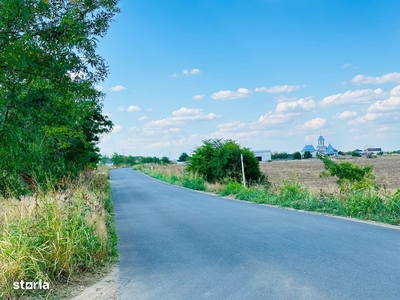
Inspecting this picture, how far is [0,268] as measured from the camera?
5844 mm

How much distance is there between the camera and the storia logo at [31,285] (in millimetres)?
5863

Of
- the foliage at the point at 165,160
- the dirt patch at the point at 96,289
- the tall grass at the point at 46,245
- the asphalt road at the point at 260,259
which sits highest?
the foliage at the point at 165,160

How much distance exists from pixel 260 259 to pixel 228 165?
22.6 metres

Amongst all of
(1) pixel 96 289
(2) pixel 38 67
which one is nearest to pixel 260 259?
(1) pixel 96 289

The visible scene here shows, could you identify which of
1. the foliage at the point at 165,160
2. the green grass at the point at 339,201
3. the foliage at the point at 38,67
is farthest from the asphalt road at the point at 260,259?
the foliage at the point at 165,160

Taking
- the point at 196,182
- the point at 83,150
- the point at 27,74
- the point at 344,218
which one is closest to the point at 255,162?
the point at 196,182

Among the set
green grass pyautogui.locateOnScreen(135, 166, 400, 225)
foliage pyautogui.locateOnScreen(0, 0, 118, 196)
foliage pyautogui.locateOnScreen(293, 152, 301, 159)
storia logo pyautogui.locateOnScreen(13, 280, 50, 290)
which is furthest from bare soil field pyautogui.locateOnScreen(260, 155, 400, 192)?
foliage pyautogui.locateOnScreen(293, 152, 301, 159)

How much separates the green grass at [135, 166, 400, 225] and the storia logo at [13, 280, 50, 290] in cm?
900

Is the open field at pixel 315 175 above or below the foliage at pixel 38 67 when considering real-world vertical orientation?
below

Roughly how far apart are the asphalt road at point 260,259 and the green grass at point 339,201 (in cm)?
90

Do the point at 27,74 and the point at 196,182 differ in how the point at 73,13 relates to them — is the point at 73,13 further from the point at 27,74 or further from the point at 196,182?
the point at 196,182

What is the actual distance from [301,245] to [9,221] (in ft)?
18.6

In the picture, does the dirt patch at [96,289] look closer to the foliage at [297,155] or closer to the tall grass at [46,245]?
the tall grass at [46,245]

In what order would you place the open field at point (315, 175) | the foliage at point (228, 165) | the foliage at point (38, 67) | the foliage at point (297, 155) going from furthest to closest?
the foliage at point (297, 155), the foliage at point (228, 165), the open field at point (315, 175), the foliage at point (38, 67)
